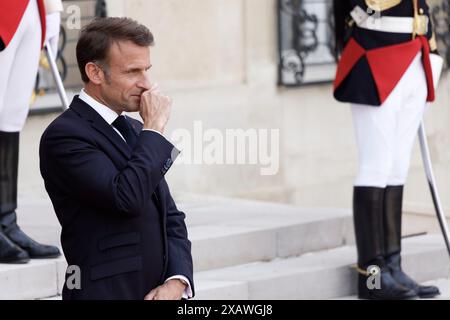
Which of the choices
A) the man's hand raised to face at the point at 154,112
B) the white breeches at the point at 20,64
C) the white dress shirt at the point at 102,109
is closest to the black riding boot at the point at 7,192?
Answer: the white breeches at the point at 20,64

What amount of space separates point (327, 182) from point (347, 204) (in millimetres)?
236

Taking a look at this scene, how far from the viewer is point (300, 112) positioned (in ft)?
30.4

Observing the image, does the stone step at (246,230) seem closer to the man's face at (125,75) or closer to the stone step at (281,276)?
the stone step at (281,276)

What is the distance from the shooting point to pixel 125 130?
3.52m

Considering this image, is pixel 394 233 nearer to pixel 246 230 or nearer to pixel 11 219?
pixel 246 230

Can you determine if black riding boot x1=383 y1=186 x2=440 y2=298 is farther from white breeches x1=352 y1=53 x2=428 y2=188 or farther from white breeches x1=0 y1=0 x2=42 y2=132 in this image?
white breeches x1=0 y1=0 x2=42 y2=132

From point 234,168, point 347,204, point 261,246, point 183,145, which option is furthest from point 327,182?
point 261,246

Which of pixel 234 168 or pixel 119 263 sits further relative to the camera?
pixel 234 168

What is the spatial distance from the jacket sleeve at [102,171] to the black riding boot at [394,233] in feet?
8.89

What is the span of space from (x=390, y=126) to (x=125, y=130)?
2511 mm

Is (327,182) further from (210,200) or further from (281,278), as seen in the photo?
(281,278)

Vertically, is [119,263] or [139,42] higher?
[139,42]

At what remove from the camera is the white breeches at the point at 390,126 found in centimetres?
578
